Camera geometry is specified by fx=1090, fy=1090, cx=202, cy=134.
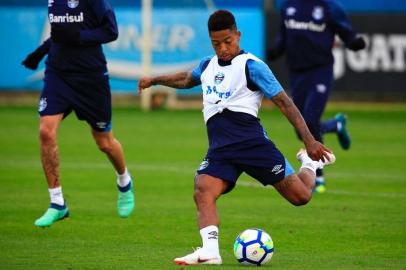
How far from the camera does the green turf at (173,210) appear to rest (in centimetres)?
953

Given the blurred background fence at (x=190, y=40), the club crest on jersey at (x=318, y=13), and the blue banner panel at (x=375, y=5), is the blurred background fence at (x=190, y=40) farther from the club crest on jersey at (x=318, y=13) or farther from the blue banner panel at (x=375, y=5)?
the club crest on jersey at (x=318, y=13)

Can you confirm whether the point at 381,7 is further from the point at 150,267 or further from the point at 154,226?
the point at 150,267

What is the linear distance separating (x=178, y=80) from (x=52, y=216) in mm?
2223

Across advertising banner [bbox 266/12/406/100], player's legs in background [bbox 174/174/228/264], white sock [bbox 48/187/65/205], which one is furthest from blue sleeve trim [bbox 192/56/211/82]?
advertising banner [bbox 266/12/406/100]

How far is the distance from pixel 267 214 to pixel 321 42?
135 inches

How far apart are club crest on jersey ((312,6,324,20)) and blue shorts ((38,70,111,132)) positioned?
401 cm

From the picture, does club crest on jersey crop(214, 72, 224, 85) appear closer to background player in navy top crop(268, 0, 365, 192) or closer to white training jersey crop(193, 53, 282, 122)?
white training jersey crop(193, 53, 282, 122)

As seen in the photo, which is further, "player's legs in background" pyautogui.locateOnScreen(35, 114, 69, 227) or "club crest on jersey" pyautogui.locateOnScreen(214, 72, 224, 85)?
"player's legs in background" pyautogui.locateOnScreen(35, 114, 69, 227)

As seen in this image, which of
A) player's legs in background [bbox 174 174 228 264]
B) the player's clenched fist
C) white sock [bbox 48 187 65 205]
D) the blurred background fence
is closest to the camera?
player's legs in background [bbox 174 174 228 264]

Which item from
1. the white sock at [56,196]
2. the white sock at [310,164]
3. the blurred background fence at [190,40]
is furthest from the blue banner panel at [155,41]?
the white sock at [310,164]

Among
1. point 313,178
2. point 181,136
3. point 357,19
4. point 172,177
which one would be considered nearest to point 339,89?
point 357,19

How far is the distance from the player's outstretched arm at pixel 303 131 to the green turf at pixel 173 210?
3.04 feet

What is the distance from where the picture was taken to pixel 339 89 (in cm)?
2792

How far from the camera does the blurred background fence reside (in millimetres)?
27578
